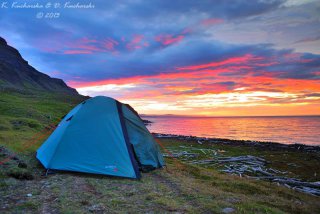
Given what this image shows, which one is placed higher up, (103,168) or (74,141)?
(74,141)

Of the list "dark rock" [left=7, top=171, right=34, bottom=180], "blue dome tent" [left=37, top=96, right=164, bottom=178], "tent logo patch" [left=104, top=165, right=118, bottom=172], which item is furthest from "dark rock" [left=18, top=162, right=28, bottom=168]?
"tent logo patch" [left=104, top=165, right=118, bottom=172]

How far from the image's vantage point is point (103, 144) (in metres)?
11.1

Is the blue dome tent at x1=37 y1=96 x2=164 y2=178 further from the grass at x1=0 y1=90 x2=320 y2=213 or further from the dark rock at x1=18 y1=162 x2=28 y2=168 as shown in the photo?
the dark rock at x1=18 y1=162 x2=28 y2=168

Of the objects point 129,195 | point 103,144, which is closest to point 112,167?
point 103,144

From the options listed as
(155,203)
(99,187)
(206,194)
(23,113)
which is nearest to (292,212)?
(206,194)

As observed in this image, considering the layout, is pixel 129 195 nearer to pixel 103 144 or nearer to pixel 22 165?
pixel 103 144

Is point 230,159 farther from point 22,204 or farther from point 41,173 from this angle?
point 22,204

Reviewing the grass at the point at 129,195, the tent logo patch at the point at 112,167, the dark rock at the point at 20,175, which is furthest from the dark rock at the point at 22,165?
the tent logo patch at the point at 112,167

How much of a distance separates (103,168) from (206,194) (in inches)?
164

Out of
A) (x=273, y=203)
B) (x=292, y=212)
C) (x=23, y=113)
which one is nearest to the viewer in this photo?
(x=292, y=212)

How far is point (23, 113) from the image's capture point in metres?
37.0

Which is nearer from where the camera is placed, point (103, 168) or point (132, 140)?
point (103, 168)

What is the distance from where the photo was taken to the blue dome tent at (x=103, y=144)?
1059 cm

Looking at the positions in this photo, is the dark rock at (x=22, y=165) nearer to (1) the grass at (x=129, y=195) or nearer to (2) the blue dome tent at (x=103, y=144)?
(1) the grass at (x=129, y=195)
